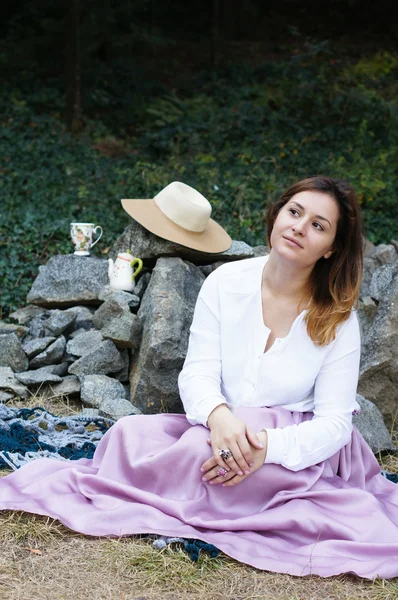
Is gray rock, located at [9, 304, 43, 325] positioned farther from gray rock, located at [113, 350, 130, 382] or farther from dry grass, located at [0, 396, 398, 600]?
dry grass, located at [0, 396, 398, 600]

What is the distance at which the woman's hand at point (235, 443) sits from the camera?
106 inches

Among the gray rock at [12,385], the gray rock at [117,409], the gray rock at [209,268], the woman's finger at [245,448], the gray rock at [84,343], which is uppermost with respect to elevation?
the woman's finger at [245,448]

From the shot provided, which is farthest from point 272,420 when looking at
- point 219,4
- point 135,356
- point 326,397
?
point 219,4

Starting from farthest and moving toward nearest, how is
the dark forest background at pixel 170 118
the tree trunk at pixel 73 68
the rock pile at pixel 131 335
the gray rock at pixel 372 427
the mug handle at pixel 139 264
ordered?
the tree trunk at pixel 73 68 < the dark forest background at pixel 170 118 < the mug handle at pixel 139 264 < the rock pile at pixel 131 335 < the gray rock at pixel 372 427

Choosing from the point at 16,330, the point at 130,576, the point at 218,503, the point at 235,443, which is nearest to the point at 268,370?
the point at 235,443

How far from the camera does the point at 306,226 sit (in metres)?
2.88

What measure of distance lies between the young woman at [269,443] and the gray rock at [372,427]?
590 mm

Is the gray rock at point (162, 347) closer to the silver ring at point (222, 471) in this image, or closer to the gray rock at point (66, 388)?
the gray rock at point (66, 388)

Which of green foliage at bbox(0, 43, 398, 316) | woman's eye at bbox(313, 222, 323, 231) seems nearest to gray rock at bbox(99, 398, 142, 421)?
woman's eye at bbox(313, 222, 323, 231)

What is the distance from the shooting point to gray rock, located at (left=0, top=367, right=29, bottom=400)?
4.38 metres

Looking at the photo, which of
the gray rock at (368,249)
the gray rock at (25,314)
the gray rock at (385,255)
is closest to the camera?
the gray rock at (25,314)

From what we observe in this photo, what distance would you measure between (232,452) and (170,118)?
23.2 ft

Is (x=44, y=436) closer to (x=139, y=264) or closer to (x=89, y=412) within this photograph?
(x=89, y=412)

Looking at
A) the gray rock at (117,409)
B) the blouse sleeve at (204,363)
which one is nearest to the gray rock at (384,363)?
the gray rock at (117,409)
